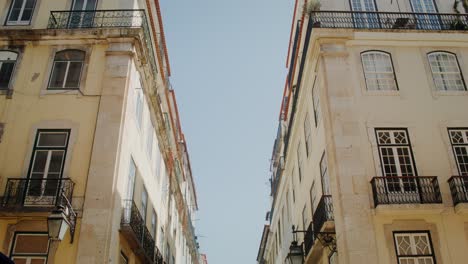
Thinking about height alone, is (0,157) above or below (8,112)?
below

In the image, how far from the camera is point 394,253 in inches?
414

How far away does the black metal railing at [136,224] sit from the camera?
12094 millimetres

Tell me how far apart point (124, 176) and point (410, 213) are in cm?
714

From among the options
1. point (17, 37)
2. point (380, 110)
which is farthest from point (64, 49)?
point (380, 110)

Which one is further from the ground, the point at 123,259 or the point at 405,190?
the point at 405,190

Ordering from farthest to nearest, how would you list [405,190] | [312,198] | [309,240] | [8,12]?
[312,198]
[8,12]
[309,240]
[405,190]

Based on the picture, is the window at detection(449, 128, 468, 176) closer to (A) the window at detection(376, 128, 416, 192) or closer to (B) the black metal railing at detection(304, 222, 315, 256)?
(A) the window at detection(376, 128, 416, 192)

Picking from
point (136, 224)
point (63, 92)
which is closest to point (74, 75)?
point (63, 92)

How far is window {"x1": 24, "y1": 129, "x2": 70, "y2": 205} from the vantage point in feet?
36.5

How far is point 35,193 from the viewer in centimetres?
1119

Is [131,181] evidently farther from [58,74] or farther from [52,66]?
[52,66]

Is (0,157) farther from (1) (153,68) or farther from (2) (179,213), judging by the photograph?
(2) (179,213)

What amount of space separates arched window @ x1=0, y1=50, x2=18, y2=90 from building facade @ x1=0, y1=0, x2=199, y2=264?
28mm

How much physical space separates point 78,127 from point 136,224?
3045 millimetres
